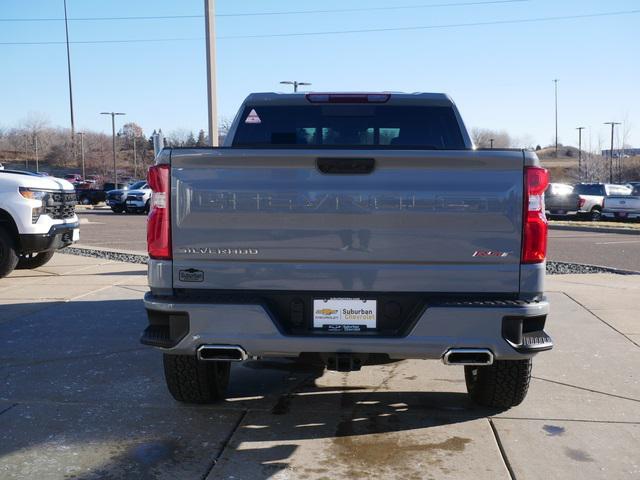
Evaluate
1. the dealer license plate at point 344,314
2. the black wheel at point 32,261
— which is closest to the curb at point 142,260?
the black wheel at point 32,261

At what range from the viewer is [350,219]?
12.4 ft

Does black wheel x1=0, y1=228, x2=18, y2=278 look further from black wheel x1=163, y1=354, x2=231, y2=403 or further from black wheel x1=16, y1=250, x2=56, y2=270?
black wheel x1=163, y1=354, x2=231, y2=403

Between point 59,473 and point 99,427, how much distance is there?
0.68m

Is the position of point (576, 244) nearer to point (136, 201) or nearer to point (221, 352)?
point (221, 352)

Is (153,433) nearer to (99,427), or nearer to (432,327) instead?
(99,427)

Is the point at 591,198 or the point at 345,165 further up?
the point at 345,165

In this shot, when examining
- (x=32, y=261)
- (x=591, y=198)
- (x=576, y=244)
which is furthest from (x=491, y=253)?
(x=591, y=198)

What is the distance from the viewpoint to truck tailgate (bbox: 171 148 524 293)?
3.71 metres

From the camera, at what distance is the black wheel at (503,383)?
442 cm

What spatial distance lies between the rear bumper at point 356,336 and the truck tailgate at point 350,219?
0.47 ft

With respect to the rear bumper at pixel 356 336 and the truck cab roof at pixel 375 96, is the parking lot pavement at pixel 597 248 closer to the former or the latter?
the truck cab roof at pixel 375 96

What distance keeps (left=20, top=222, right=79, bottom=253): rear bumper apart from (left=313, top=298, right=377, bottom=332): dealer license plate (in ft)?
23.4

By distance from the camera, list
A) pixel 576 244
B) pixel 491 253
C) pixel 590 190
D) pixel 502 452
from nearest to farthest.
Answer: pixel 491 253 → pixel 502 452 → pixel 576 244 → pixel 590 190

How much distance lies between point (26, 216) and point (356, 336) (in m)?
7.30
